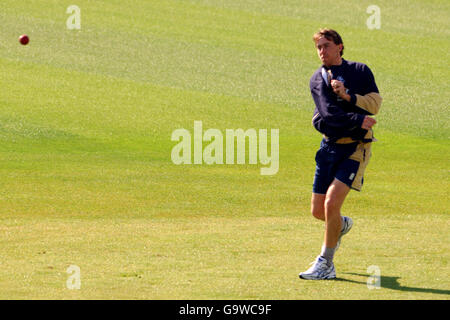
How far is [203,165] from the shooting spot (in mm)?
16984

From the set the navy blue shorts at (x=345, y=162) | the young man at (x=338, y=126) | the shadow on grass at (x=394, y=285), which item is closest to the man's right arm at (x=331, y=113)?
the young man at (x=338, y=126)

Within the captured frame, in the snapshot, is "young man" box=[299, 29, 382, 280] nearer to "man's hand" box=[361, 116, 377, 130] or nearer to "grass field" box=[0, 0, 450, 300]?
"man's hand" box=[361, 116, 377, 130]

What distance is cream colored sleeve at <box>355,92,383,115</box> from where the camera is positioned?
28.1ft

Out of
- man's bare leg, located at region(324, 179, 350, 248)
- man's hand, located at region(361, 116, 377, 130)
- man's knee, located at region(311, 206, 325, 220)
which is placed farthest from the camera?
man's knee, located at region(311, 206, 325, 220)

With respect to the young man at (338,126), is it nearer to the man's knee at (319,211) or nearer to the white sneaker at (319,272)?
the white sneaker at (319,272)

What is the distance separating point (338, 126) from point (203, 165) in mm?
8516

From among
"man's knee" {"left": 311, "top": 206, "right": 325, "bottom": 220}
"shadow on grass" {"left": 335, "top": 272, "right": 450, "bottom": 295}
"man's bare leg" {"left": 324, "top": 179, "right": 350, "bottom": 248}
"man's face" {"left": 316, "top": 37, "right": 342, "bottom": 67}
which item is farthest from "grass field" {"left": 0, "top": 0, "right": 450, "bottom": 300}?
"man's face" {"left": 316, "top": 37, "right": 342, "bottom": 67}

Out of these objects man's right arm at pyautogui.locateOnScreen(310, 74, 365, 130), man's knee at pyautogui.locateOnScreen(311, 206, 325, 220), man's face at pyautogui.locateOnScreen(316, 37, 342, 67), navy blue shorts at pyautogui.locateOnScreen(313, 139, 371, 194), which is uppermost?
man's face at pyautogui.locateOnScreen(316, 37, 342, 67)

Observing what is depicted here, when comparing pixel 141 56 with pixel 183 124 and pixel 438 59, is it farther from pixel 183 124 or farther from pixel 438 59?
pixel 438 59

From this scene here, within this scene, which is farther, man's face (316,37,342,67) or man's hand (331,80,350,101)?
man's face (316,37,342,67)

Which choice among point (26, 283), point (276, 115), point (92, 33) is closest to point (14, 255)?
point (26, 283)

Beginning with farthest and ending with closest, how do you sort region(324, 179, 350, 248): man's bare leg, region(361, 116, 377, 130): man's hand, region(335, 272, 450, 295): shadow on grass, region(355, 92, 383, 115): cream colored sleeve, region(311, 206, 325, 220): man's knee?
region(311, 206, 325, 220): man's knee < region(324, 179, 350, 248): man's bare leg < region(355, 92, 383, 115): cream colored sleeve < region(361, 116, 377, 130): man's hand < region(335, 272, 450, 295): shadow on grass

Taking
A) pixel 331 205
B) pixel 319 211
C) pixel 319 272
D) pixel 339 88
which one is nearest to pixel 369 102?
pixel 339 88

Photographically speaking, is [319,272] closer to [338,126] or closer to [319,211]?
[319,211]
